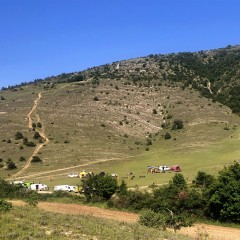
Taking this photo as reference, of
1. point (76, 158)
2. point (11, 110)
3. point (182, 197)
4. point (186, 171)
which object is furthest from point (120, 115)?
point (182, 197)

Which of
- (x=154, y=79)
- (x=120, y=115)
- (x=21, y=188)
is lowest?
(x=21, y=188)

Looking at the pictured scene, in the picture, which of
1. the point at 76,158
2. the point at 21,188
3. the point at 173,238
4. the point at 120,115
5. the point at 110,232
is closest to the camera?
the point at 110,232

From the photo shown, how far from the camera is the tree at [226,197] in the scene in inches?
1346

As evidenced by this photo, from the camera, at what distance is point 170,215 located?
32.8m

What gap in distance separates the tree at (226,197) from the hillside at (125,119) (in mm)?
16785

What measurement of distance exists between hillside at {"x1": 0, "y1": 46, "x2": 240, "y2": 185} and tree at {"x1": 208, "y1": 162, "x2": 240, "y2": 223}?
16.8 m

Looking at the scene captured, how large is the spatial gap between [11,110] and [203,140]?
55.7m

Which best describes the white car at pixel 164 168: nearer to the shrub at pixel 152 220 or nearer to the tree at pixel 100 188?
the tree at pixel 100 188

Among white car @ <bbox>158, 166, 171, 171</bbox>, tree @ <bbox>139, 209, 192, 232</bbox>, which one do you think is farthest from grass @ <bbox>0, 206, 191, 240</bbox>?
white car @ <bbox>158, 166, 171, 171</bbox>

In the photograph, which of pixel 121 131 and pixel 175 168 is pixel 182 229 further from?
pixel 121 131

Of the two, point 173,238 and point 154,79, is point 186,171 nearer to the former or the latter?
point 173,238

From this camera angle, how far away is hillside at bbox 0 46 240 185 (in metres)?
72.0

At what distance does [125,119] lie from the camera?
4102 inches

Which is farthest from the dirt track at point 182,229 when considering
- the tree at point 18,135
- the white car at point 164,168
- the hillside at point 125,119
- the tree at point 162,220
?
the tree at point 18,135
